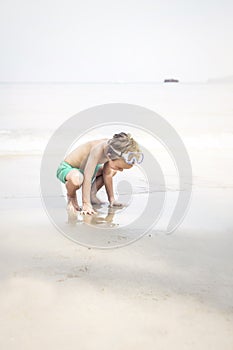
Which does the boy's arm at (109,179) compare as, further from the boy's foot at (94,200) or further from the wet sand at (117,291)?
the wet sand at (117,291)

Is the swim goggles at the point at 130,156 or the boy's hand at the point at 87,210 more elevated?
the swim goggles at the point at 130,156

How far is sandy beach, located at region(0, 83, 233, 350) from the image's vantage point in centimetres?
82

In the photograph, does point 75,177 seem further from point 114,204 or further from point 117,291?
point 117,291

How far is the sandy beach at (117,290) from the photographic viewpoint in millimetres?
821

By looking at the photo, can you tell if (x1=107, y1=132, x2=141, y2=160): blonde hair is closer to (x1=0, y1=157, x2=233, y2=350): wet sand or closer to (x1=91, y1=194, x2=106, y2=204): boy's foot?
(x1=91, y1=194, x2=106, y2=204): boy's foot

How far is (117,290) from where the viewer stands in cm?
102

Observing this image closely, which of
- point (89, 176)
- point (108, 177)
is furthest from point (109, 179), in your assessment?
point (89, 176)

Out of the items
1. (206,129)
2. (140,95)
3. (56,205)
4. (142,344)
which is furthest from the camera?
(140,95)

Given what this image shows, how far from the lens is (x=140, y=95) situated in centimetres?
887

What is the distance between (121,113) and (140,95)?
1.67m

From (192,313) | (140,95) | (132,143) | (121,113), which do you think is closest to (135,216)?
(132,143)

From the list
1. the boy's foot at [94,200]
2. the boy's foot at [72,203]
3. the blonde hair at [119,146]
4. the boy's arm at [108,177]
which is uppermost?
the blonde hair at [119,146]

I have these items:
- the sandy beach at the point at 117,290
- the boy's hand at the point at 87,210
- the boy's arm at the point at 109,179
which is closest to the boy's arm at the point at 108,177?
the boy's arm at the point at 109,179

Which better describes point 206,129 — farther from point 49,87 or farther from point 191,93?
point 49,87
